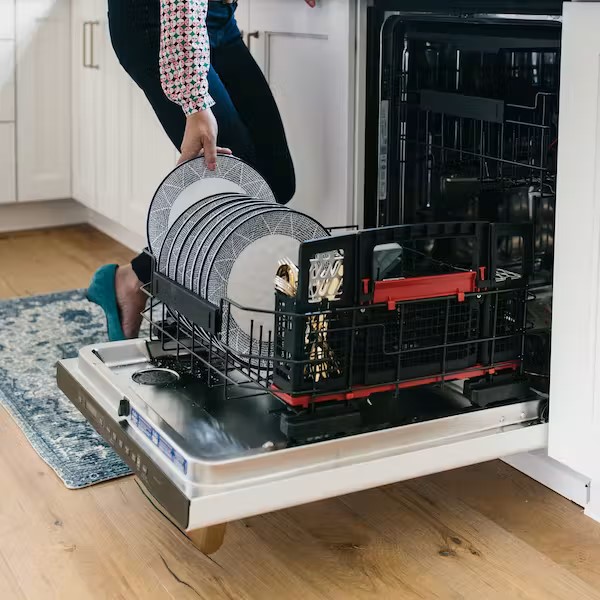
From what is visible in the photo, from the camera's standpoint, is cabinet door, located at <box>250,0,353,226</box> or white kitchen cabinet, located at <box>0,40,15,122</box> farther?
white kitchen cabinet, located at <box>0,40,15,122</box>

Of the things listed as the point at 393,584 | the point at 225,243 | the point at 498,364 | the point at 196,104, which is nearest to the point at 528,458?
the point at 498,364

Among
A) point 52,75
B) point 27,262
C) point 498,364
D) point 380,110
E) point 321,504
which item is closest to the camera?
point 498,364

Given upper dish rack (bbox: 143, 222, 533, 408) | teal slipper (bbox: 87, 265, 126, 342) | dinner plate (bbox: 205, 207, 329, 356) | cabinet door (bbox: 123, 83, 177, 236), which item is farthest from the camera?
cabinet door (bbox: 123, 83, 177, 236)

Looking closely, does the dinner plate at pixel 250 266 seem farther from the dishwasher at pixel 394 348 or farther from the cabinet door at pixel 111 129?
the cabinet door at pixel 111 129

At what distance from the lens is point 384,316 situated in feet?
4.44

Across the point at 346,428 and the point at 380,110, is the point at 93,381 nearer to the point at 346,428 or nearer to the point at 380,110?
the point at 346,428

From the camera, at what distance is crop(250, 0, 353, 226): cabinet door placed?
189 centimetres

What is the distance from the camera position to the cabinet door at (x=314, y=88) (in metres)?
1.89

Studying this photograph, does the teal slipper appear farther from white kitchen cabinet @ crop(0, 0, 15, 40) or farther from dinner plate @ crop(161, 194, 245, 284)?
white kitchen cabinet @ crop(0, 0, 15, 40)

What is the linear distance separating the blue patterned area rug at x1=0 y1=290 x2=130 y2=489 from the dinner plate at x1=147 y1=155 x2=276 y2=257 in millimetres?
378

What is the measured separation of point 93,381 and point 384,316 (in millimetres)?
455

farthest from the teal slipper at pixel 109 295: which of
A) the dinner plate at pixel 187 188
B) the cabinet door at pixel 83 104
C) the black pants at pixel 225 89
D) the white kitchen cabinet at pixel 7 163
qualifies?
the white kitchen cabinet at pixel 7 163

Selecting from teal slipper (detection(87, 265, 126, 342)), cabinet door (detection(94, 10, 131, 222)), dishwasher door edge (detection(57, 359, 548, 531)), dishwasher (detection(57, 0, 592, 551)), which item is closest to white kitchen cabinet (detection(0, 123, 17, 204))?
cabinet door (detection(94, 10, 131, 222))

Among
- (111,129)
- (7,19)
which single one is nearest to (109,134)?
(111,129)
